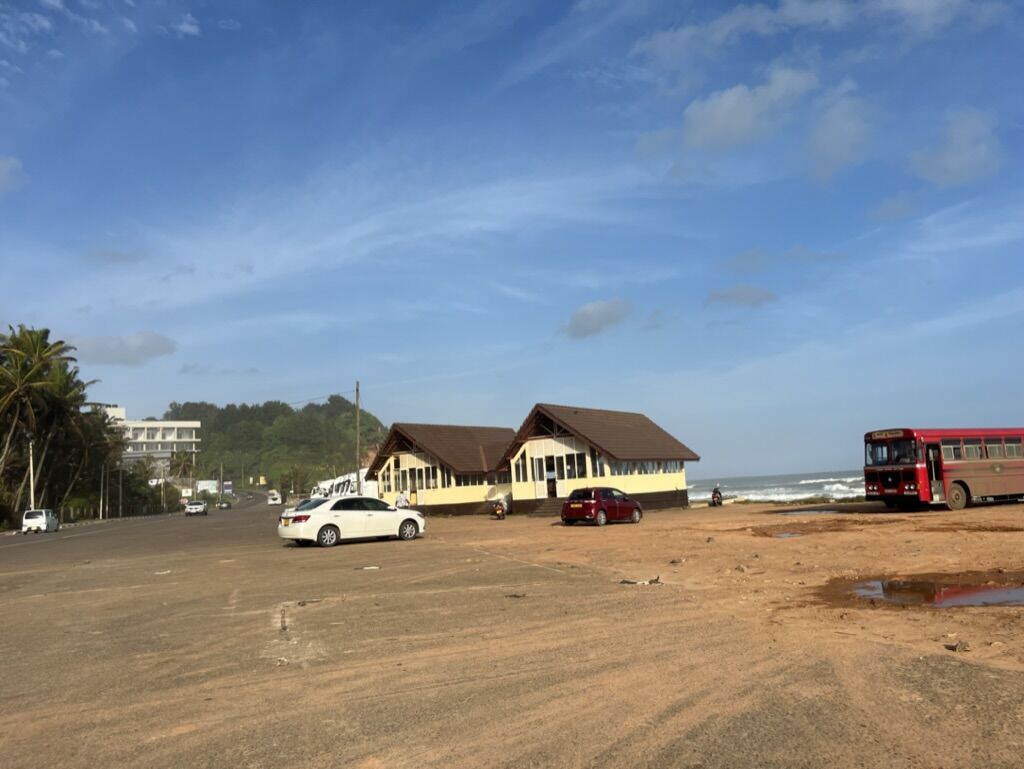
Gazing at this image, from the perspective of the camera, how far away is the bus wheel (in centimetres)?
2945

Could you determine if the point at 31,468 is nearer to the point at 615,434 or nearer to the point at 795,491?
the point at 615,434

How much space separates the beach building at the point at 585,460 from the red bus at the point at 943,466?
13896 mm

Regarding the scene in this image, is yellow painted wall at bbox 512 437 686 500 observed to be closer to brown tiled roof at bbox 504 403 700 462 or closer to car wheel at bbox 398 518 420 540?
brown tiled roof at bbox 504 403 700 462

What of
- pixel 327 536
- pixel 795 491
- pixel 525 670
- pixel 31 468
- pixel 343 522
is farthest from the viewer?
pixel 795 491

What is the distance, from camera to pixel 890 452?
29.8m

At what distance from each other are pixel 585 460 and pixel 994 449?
61.1ft

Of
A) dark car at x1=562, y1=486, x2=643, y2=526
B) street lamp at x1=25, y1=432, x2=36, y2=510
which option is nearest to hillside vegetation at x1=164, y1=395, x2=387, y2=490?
street lamp at x1=25, y1=432, x2=36, y2=510

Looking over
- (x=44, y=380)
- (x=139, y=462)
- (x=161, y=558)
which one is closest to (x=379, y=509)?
(x=161, y=558)

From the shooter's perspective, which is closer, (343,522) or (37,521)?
(343,522)

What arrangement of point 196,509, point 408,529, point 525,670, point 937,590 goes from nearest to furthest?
point 525,670
point 937,590
point 408,529
point 196,509

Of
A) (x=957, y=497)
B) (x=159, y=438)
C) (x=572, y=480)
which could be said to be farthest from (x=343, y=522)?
(x=159, y=438)

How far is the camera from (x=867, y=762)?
4949mm

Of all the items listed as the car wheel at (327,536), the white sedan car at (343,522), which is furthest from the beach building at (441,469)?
the car wheel at (327,536)

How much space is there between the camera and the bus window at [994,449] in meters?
30.5
